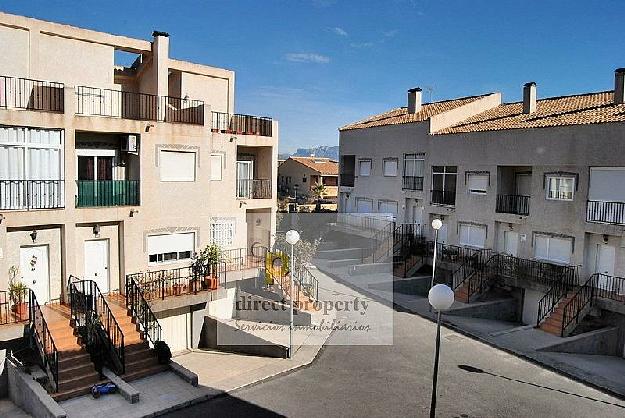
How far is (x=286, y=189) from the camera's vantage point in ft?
209

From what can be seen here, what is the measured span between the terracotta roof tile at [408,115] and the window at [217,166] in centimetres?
1417

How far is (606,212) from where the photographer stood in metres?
20.1

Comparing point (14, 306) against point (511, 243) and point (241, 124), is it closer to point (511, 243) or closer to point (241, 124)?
point (241, 124)

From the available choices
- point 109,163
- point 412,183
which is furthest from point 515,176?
point 109,163

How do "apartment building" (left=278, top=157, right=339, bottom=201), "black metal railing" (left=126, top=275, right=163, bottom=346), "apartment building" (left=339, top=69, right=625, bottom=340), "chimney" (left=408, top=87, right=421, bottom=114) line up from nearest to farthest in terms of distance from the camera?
"black metal railing" (left=126, top=275, right=163, bottom=346), "apartment building" (left=339, top=69, right=625, bottom=340), "chimney" (left=408, top=87, right=421, bottom=114), "apartment building" (left=278, top=157, right=339, bottom=201)

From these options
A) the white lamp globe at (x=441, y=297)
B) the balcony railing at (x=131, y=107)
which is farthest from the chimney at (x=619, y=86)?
the white lamp globe at (x=441, y=297)

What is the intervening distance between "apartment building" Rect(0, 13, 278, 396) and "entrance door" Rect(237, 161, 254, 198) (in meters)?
0.06

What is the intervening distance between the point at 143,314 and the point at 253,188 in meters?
7.55

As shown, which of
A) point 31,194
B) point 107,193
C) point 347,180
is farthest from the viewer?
point 347,180

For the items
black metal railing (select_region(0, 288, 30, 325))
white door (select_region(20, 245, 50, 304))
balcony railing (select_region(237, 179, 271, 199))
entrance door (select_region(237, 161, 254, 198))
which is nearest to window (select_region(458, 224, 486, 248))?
balcony railing (select_region(237, 179, 271, 199))

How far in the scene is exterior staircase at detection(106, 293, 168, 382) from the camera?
13070 millimetres

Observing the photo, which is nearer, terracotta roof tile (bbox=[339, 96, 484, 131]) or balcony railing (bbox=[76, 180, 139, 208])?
balcony railing (bbox=[76, 180, 139, 208])

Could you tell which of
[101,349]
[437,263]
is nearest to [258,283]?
[101,349]

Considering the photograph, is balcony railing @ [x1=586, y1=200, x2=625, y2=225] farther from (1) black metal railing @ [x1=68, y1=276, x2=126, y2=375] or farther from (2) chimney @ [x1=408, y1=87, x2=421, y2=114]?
(1) black metal railing @ [x1=68, y1=276, x2=126, y2=375]
